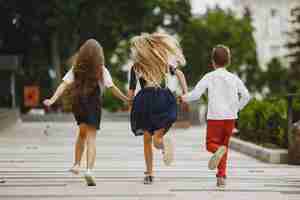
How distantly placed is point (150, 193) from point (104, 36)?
3399cm

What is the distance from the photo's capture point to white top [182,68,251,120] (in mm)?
10258

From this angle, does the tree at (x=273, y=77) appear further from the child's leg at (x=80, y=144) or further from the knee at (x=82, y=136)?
the knee at (x=82, y=136)

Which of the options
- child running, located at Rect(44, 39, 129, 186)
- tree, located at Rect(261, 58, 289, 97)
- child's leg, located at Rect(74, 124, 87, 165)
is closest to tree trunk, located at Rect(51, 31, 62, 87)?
child's leg, located at Rect(74, 124, 87, 165)

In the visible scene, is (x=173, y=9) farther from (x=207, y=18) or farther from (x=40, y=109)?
(x=207, y=18)

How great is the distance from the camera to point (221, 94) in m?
10.3

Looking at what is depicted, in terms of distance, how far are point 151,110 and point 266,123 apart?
6.82 meters

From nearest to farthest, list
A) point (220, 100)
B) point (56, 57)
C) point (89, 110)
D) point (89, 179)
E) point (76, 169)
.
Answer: point (89, 179)
point (89, 110)
point (220, 100)
point (76, 169)
point (56, 57)

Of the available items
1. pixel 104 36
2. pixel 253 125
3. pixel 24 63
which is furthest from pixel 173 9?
pixel 253 125

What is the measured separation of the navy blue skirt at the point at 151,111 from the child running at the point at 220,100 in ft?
0.93

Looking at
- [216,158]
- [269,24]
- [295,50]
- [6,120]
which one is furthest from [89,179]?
[269,24]

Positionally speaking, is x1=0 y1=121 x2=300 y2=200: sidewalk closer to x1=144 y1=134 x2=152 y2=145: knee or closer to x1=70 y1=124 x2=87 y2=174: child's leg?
x1=70 y1=124 x2=87 y2=174: child's leg

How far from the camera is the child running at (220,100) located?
1024 cm

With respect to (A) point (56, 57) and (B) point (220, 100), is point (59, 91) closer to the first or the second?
(B) point (220, 100)

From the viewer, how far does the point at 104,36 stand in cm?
4294
